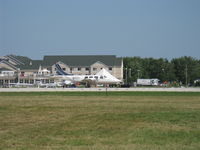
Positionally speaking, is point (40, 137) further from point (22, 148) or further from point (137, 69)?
point (137, 69)

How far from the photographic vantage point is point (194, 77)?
121 m

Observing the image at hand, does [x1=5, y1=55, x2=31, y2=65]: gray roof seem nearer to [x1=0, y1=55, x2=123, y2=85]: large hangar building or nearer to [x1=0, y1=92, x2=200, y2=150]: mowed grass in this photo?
[x1=0, y1=55, x2=123, y2=85]: large hangar building

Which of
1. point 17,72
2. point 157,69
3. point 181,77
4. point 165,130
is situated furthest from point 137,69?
point 165,130

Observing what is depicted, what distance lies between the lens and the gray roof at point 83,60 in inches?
4369

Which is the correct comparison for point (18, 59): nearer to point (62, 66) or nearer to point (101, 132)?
point (62, 66)

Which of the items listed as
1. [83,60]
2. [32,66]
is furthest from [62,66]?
[32,66]

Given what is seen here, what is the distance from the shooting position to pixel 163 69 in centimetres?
12344

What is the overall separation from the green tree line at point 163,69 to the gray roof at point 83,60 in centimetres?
974

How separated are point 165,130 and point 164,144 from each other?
265cm

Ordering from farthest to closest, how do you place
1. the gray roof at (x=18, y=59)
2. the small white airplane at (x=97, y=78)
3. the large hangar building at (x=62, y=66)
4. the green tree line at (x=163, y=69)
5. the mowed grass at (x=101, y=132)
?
the green tree line at (x=163, y=69), the gray roof at (x=18, y=59), the large hangar building at (x=62, y=66), the small white airplane at (x=97, y=78), the mowed grass at (x=101, y=132)

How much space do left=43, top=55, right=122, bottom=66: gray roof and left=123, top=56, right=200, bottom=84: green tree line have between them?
383 inches

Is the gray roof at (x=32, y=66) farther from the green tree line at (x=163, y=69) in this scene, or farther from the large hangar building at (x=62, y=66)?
the green tree line at (x=163, y=69)

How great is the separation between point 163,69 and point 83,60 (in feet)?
90.3

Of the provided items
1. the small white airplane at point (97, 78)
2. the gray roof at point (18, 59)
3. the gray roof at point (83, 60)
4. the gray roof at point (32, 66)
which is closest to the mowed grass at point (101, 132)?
the small white airplane at point (97, 78)
